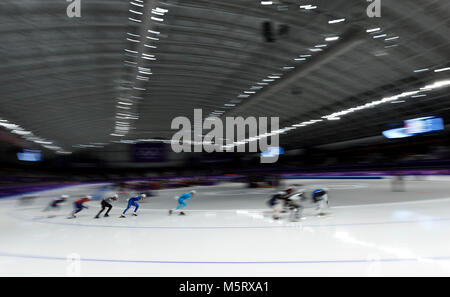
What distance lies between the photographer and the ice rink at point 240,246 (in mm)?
3287

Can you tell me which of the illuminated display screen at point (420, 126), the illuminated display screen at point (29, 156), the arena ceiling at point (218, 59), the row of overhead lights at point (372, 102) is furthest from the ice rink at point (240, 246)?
the illuminated display screen at point (29, 156)

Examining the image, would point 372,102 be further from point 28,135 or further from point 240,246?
point 28,135

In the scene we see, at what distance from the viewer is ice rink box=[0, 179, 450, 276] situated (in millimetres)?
3287

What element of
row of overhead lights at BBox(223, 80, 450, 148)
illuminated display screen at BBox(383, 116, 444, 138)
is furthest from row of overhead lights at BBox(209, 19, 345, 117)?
illuminated display screen at BBox(383, 116, 444, 138)

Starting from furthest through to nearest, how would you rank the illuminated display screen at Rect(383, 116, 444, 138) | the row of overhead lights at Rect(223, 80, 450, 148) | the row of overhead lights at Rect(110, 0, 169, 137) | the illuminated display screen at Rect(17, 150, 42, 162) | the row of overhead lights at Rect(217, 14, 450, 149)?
the illuminated display screen at Rect(17, 150, 42, 162) < the illuminated display screen at Rect(383, 116, 444, 138) < the row of overhead lights at Rect(223, 80, 450, 148) < the row of overhead lights at Rect(217, 14, 450, 149) < the row of overhead lights at Rect(110, 0, 169, 137)

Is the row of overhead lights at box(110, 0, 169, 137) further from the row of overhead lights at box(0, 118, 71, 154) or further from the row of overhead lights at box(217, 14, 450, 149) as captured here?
the row of overhead lights at box(0, 118, 71, 154)

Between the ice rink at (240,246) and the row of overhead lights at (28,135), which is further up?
the row of overhead lights at (28,135)

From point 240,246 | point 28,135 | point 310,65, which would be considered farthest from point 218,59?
point 28,135

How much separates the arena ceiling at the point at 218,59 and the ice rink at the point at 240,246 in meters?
8.77

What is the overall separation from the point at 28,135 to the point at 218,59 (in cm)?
2770

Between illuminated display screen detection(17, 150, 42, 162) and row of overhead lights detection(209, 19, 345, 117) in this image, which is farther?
illuminated display screen detection(17, 150, 42, 162)

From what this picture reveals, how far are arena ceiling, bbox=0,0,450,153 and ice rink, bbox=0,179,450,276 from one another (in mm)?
8767

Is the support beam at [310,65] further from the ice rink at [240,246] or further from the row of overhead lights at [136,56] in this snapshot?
the ice rink at [240,246]

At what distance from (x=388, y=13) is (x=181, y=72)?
1223 cm
